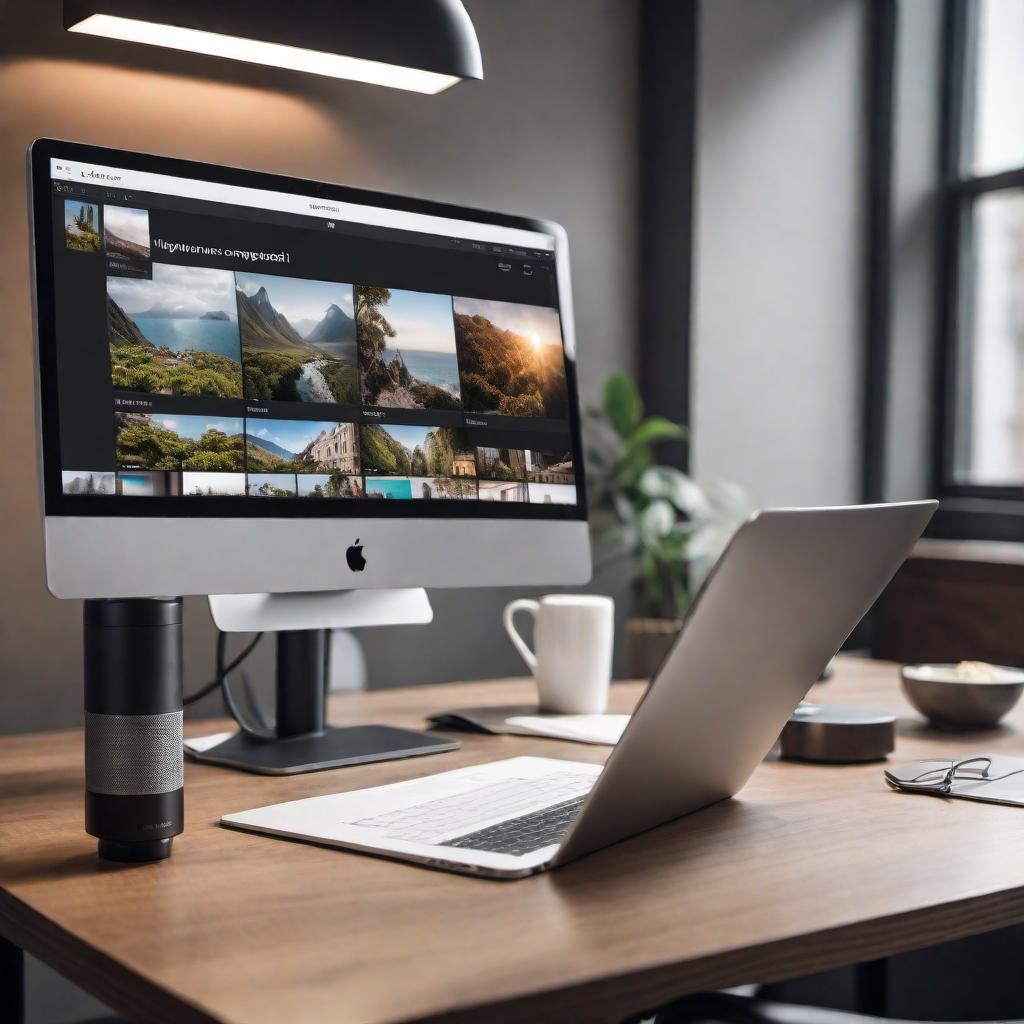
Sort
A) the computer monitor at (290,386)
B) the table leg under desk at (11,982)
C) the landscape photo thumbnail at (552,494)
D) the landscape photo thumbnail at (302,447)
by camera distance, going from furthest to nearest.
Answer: the landscape photo thumbnail at (552,494) → the landscape photo thumbnail at (302,447) → the computer monitor at (290,386) → the table leg under desk at (11,982)

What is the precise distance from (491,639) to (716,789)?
1.69 metres

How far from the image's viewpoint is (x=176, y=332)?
1.12 metres

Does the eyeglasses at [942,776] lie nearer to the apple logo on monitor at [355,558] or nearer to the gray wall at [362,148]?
the apple logo on monitor at [355,558]

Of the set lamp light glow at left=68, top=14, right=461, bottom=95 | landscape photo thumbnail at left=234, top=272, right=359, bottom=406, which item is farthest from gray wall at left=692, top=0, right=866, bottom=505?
landscape photo thumbnail at left=234, top=272, right=359, bottom=406

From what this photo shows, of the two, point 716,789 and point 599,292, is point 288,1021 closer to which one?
point 716,789

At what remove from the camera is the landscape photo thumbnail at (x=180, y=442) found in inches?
42.3

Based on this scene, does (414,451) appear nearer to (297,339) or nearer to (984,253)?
(297,339)

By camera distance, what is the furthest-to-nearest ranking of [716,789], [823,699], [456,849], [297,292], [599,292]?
[599,292] → [823,699] → [297,292] → [716,789] → [456,849]

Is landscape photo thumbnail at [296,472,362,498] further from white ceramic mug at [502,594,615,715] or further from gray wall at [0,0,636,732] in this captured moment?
gray wall at [0,0,636,732]

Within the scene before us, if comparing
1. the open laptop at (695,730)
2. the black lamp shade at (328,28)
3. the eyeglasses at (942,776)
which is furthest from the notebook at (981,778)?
the black lamp shade at (328,28)

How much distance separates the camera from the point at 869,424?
3162 millimetres

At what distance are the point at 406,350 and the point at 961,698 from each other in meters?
0.73

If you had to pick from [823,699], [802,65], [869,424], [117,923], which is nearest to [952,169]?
[802,65]

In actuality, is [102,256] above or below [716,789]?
above
